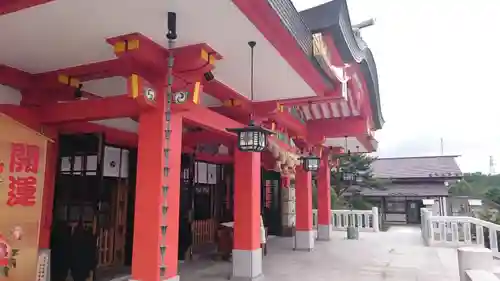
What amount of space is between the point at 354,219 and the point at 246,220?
9.93 metres

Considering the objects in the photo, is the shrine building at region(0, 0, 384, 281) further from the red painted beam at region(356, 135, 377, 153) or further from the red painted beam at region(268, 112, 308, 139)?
the red painted beam at region(356, 135, 377, 153)

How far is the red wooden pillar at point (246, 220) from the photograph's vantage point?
629cm

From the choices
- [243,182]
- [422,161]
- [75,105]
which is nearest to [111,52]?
[75,105]

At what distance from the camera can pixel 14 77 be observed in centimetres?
484

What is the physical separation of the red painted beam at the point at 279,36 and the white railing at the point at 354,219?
1057 cm

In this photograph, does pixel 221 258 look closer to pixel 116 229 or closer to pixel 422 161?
pixel 116 229

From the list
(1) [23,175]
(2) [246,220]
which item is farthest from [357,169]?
(1) [23,175]

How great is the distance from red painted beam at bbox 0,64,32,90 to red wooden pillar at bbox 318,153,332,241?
9.62 metres

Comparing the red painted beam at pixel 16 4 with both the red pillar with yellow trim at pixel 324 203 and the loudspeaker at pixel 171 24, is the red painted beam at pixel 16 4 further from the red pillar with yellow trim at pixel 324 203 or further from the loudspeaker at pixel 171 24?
the red pillar with yellow trim at pixel 324 203

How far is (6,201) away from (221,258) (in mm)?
5198

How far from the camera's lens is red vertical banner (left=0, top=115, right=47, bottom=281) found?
4152 millimetres

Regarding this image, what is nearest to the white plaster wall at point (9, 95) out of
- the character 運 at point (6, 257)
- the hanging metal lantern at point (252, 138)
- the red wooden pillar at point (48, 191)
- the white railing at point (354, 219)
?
the red wooden pillar at point (48, 191)

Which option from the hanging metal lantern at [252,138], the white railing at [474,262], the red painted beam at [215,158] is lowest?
the white railing at [474,262]

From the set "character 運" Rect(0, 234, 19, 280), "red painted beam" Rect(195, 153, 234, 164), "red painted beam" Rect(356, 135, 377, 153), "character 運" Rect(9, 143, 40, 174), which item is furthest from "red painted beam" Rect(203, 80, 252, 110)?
"red painted beam" Rect(356, 135, 377, 153)
